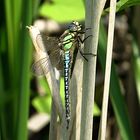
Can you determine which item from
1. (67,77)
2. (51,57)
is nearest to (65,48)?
(51,57)

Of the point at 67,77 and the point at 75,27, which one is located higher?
the point at 75,27

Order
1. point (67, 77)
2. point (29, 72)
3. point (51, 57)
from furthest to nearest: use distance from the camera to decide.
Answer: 1. point (29, 72)
2. point (51, 57)
3. point (67, 77)

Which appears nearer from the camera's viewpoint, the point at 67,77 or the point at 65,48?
the point at 67,77

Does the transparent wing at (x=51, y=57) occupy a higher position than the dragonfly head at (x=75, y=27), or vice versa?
the dragonfly head at (x=75, y=27)

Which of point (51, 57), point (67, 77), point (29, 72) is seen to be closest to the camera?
point (67, 77)

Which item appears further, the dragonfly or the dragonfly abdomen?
the dragonfly

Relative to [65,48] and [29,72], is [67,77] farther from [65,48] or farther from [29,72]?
[29,72]

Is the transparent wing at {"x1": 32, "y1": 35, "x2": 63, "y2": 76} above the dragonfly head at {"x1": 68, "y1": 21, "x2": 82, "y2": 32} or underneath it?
underneath

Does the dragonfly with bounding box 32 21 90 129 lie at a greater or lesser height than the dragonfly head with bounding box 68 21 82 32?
lesser

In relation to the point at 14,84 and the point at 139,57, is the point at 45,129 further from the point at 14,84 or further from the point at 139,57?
the point at 139,57

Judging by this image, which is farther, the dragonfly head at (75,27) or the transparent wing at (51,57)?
the dragonfly head at (75,27)

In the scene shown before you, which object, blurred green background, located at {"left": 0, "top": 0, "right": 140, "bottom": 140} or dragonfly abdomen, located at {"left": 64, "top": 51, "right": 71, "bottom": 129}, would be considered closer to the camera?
dragonfly abdomen, located at {"left": 64, "top": 51, "right": 71, "bottom": 129}
